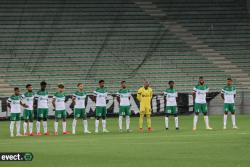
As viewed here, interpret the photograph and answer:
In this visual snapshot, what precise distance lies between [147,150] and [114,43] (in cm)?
2727

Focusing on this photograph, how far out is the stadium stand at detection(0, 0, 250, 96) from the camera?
47.9 metres

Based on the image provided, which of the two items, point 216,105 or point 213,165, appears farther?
point 216,105

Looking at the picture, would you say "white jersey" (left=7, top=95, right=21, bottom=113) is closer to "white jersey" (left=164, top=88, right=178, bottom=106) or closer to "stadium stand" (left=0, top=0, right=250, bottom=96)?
"white jersey" (left=164, top=88, right=178, bottom=106)

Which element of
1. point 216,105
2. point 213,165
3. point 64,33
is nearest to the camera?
point 213,165

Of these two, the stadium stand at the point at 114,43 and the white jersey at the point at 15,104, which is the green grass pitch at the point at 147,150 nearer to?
the white jersey at the point at 15,104

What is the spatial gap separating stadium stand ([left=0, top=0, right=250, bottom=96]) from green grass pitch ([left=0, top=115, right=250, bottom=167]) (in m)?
16.5

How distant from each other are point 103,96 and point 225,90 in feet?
17.4

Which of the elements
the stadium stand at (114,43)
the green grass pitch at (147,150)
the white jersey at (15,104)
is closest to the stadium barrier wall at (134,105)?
the stadium stand at (114,43)

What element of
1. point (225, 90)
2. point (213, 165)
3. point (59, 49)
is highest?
point (59, 49)

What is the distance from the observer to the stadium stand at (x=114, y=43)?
157 ft

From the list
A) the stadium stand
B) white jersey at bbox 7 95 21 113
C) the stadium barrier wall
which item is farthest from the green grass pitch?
the stadium stand

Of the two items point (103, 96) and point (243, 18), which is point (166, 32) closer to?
point (243, 18)

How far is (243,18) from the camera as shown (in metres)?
52.6

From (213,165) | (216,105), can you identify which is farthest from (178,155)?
(216,105)
